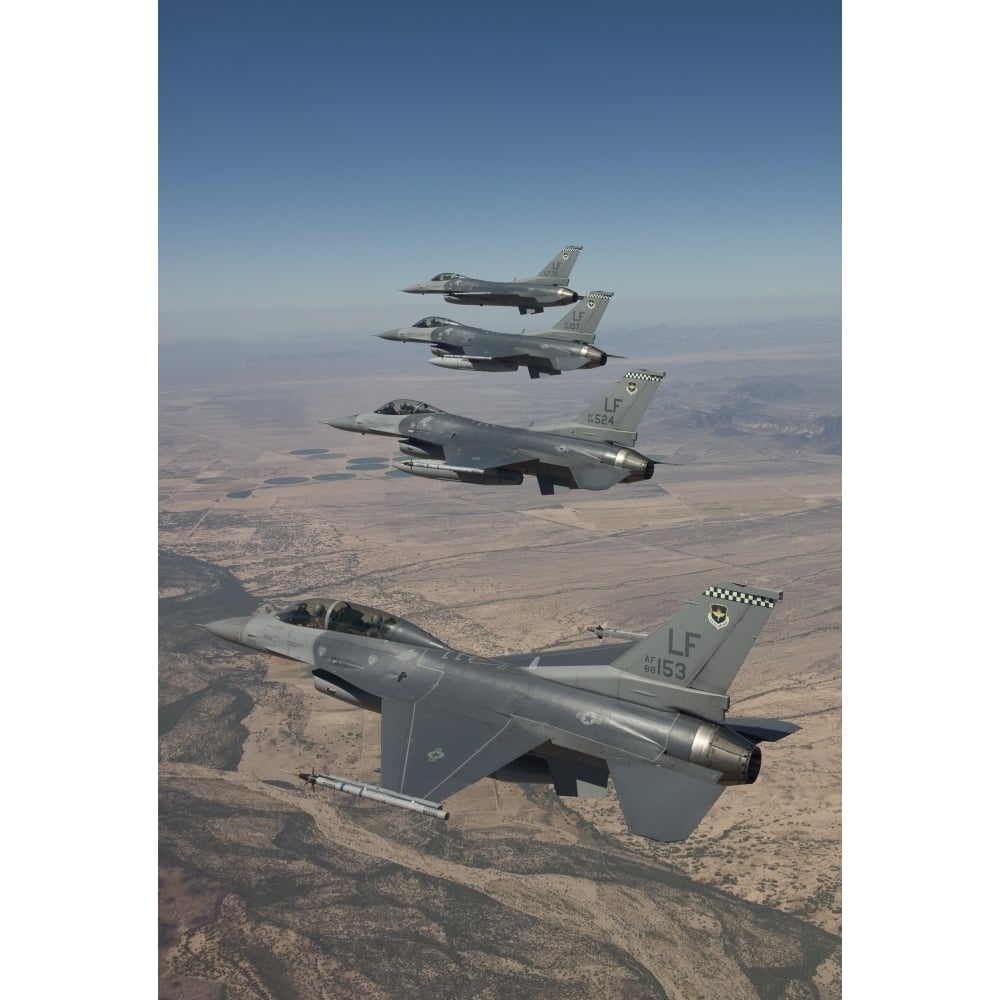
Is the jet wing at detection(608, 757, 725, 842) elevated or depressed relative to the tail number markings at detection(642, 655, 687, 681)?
depressed

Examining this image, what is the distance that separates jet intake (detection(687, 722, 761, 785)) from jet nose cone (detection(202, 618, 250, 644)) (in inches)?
460

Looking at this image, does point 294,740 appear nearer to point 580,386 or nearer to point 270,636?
point 270,636

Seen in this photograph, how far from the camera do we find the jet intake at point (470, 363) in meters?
28.2

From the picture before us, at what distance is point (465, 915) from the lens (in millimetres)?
40750

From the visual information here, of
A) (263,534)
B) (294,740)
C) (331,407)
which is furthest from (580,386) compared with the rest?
(294,740)

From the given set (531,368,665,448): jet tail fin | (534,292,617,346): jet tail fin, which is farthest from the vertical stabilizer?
(534,292,617,346): jet tail fin

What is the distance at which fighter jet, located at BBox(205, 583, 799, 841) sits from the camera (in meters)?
15.6

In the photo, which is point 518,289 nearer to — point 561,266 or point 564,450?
point 561,266

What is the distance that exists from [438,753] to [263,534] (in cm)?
7410

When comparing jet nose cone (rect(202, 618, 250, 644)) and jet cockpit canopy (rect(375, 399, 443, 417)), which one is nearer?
jet nose cone (rect(202, 618, 250, 644))

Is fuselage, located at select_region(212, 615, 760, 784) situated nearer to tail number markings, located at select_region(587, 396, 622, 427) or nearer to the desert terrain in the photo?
the desert terrain

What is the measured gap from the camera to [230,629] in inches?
840

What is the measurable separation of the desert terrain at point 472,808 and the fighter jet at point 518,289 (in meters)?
4.55

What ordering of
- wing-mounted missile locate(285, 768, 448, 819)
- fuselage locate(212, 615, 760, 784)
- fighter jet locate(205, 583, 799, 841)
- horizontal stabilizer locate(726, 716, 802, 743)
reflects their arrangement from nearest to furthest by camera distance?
wing-mounted missile locate(285, 768, 448, 819) → fighter jet locate(205, 583, 799, 841) → fuselage locate(212, 615, 760, 784) → horizontal stabilizer locate(726, 716, 802, 743)
